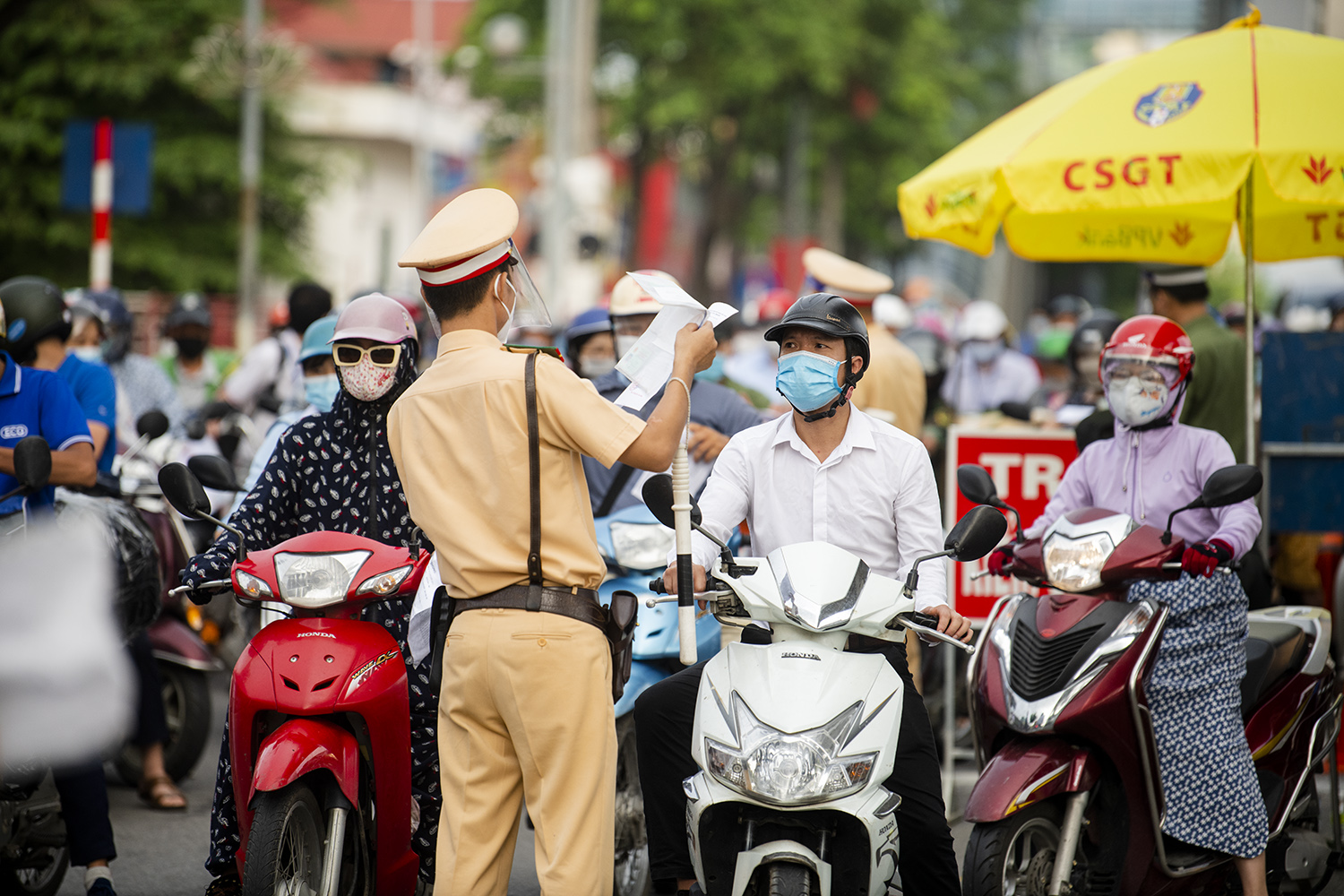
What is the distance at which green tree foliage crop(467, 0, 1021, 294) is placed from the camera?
32688 mm

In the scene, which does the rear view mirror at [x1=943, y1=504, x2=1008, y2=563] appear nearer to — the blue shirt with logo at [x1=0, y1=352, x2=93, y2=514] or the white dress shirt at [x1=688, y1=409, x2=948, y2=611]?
the white dress shirt at [x1=688, y1=409, x2=948, y2=611]

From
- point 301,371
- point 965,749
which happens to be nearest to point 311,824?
point 301,371

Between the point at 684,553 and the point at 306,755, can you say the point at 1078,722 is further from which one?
the point at 306,755

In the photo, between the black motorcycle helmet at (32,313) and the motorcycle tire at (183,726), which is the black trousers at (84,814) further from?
the motorcycle tire at (183,726)

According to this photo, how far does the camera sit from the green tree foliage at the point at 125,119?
103 feet

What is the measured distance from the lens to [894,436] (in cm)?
473

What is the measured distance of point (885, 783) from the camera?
4367 millimetres

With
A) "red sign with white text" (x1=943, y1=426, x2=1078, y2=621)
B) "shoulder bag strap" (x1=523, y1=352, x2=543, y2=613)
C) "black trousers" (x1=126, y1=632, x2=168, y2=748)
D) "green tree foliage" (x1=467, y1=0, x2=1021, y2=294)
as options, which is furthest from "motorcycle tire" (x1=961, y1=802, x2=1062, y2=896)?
"green tree foliage" (x1=467, y1=0, x2=1021, y2=294)

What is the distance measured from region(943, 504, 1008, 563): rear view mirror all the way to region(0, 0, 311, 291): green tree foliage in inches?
1169

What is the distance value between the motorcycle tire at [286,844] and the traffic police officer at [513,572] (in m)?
0.49

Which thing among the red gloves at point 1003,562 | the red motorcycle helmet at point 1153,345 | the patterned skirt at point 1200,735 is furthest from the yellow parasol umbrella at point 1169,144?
the patterned skirt at point 1200,735

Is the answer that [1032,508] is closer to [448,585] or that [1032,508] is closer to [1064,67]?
[448,585]

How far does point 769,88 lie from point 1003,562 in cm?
2879

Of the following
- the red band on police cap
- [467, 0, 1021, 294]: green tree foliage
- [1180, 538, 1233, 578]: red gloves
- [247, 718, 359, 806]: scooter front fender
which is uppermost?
[467, 0, 1021, 294]: green tree foliage
